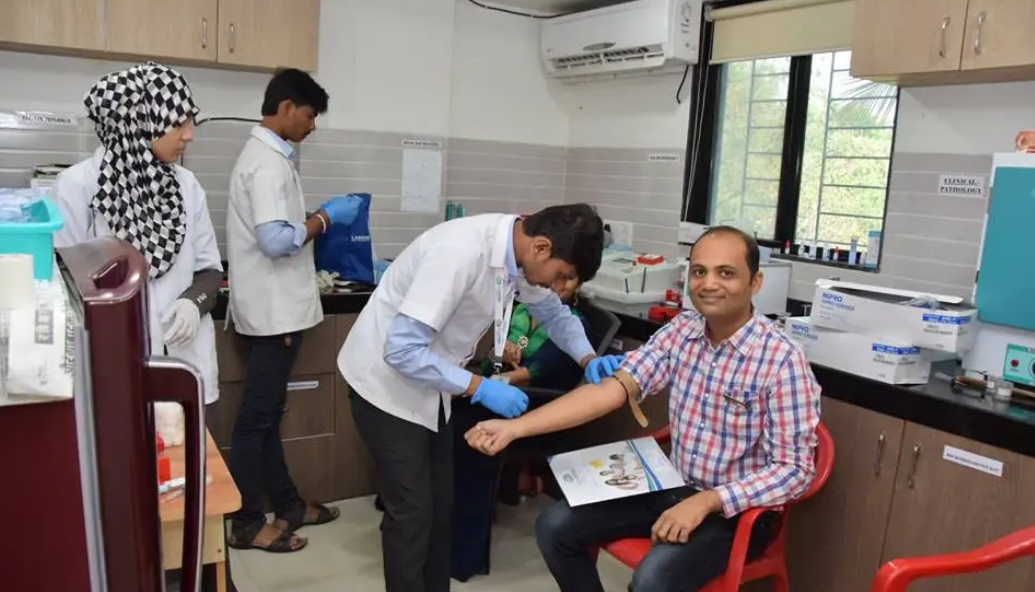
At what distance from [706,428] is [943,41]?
136cm

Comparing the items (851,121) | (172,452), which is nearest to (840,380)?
(851,121)

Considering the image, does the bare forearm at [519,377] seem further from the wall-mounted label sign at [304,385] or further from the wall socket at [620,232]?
the wall socket at [620,232]

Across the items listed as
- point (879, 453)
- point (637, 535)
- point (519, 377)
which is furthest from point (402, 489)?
point (879, 453)

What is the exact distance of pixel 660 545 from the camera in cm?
196

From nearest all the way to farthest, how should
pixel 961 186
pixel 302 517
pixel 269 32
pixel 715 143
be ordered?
1. pixel 961 186
2. pixel 302 517
3. pixel 269 32
4. pixel 715 143

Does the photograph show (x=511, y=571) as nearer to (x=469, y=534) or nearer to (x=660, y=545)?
(x=469, y=534)

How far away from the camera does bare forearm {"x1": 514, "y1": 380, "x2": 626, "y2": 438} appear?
82.1 inches

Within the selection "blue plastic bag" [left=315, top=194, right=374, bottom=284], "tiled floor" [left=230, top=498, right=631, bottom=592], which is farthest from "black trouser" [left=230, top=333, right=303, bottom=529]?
"blue plastic bag" [left=315, top=194, right=374, bottom=284]

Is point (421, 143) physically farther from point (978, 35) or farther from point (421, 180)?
point (978, 35)

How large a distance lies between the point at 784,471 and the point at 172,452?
137 centimetres

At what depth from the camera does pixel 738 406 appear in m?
2.03

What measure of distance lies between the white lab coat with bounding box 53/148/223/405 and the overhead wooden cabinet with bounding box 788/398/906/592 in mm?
1798

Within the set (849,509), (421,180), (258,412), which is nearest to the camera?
(849,509)

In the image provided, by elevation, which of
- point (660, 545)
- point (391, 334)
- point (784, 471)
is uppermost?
point (391, 334)
